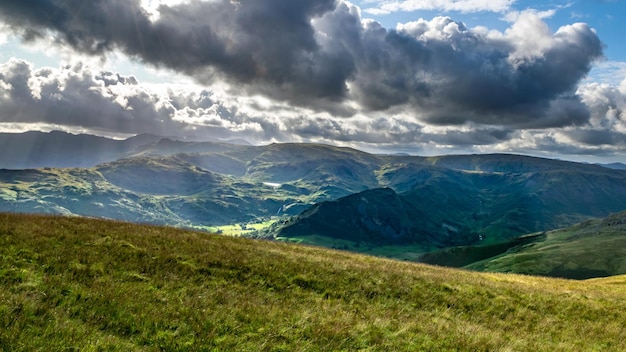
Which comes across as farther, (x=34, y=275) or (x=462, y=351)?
(x=34, y=275)

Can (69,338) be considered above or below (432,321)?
above

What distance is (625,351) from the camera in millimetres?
16047

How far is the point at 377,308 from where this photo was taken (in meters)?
18.3

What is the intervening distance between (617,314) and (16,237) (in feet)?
115

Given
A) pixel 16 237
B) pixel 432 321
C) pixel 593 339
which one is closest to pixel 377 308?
pixel 432 321

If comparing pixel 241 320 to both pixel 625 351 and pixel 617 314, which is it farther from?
pixel 617 314

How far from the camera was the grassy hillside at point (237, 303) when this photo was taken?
1208 centimetres

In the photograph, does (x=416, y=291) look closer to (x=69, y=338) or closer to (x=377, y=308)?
(x=377, y=308)

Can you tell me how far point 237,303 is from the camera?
51.5 ft

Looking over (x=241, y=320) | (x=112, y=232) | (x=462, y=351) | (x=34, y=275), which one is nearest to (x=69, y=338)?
(x=241, y=320)

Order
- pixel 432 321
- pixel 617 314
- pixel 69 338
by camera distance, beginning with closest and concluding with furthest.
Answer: pixel 69 338, pixel 432 321, pixel 617 314

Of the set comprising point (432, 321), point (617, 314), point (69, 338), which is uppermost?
point (69, 338)

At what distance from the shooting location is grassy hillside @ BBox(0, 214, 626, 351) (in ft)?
39.6

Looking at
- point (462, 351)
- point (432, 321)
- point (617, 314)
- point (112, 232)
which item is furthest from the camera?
point (112, 232)
